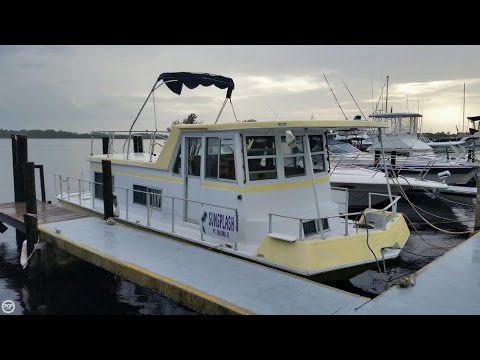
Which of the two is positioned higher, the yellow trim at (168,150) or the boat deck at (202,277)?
the yellow trim at (168,150)

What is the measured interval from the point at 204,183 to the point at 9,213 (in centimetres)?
726

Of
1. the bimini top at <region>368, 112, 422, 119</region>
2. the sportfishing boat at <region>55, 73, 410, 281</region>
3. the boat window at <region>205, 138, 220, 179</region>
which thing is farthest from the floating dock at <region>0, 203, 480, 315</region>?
the bimini top at <region>368, 112, 422, 119</region>

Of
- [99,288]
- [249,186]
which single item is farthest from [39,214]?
[249,186]

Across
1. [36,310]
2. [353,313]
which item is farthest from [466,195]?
[36,310]

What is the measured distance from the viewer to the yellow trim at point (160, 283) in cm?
571

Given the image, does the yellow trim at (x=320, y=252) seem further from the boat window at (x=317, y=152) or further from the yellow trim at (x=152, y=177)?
the yellow trim at (x=152, y=177)

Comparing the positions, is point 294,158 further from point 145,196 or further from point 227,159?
point 145,196

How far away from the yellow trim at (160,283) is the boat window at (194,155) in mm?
2603

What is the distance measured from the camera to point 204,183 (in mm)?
8891

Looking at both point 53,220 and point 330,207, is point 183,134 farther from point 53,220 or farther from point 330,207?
point 53,220

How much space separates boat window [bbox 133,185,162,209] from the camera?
33.7 ft

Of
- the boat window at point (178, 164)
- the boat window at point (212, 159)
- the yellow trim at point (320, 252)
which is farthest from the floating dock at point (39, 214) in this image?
the yellow trim at point (320, 252)

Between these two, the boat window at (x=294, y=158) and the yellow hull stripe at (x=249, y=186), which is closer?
the yellow hull stripe at (x=249, y=186)

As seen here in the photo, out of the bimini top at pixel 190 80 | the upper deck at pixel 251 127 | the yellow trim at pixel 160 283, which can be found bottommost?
the yellow trim at pixel 160 283
